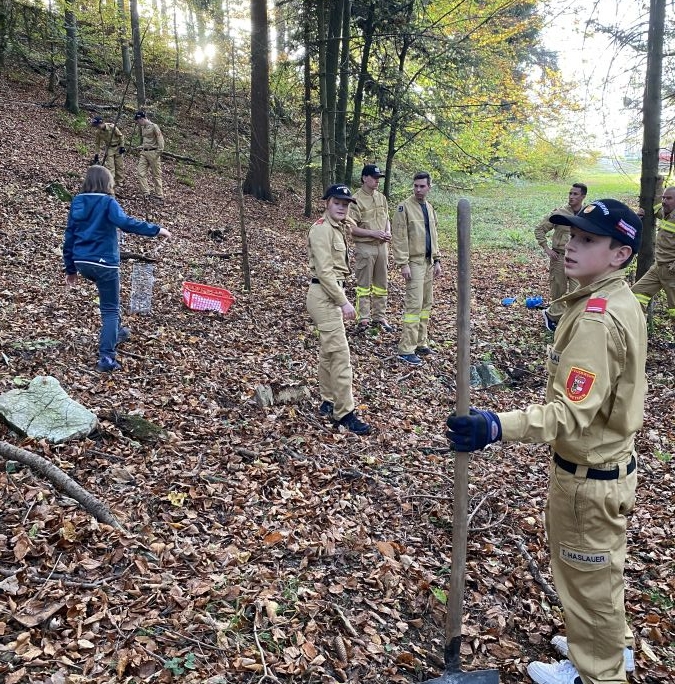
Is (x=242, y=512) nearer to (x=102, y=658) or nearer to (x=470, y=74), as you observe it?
(x=102, y=658)

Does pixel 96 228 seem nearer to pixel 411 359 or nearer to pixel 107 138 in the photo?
pixel 411 359

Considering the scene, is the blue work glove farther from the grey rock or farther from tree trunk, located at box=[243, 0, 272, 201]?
tree trunk, located at box=[243, 0, 272, 201]

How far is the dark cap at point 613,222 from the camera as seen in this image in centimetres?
250

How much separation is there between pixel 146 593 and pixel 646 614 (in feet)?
11.1

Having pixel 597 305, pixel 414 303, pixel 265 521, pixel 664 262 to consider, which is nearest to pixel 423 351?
pixel 414 303

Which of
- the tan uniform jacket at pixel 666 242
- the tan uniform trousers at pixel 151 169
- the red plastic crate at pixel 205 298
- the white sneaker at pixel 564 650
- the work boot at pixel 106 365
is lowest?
the white sneaker at pixel 564 650

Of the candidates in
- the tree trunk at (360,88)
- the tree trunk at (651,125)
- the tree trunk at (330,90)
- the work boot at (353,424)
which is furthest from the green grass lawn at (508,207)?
the work boot at (353,424)

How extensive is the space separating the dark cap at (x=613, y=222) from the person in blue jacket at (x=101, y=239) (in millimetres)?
4811

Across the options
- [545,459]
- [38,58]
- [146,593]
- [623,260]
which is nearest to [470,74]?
[545,459]

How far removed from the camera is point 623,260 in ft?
8.54

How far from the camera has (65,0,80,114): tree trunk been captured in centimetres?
1636

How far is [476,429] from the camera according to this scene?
2355mm

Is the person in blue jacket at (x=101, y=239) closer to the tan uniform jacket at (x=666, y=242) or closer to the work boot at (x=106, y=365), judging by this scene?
the work boot at (x=106, y=365)

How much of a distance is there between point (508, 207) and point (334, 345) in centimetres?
2228
